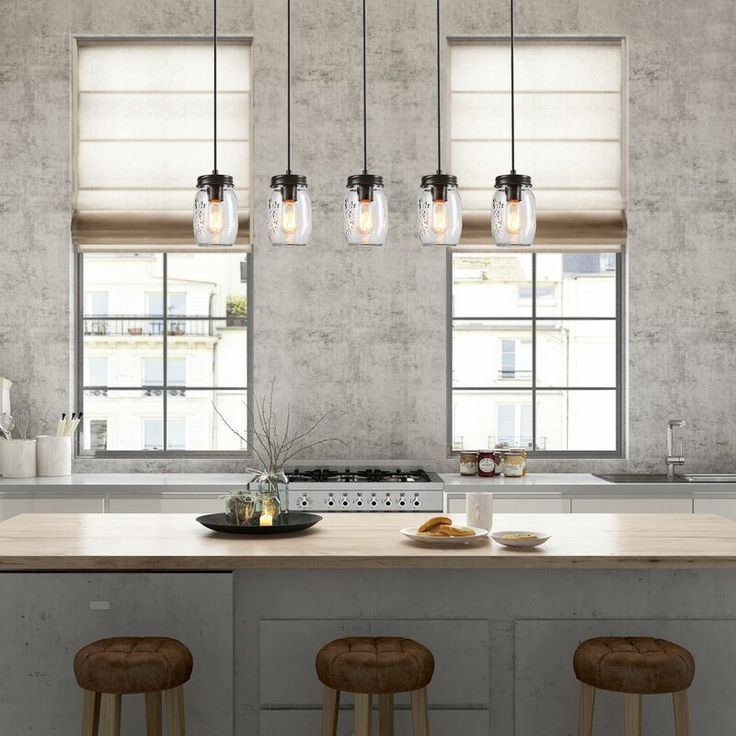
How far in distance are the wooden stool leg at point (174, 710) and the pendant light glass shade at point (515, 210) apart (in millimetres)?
1844

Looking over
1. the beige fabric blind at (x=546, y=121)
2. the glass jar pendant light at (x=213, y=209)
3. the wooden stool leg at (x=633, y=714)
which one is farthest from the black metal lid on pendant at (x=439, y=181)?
the beige fabric blind at (x=546, y=121)

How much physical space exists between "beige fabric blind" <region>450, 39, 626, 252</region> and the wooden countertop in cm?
287

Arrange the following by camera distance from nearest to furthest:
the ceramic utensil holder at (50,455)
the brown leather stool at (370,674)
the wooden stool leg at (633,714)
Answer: the brown leather stool at (370,674) < the wooden stool leg at (633,714) < the ceramic utensil holder at (50,455)

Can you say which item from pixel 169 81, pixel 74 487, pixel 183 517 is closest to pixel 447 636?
pixel 183 517

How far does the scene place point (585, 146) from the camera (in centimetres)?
582

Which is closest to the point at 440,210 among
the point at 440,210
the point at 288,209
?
the point at 440,210

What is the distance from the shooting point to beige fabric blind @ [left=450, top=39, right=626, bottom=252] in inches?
228

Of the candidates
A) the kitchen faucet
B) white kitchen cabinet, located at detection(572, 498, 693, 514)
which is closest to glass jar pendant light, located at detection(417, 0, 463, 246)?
white kitchen cabinet, located at detection(572, 498, 693, 514)

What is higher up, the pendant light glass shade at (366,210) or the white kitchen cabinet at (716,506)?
the pendant light glass shade at (366,210)

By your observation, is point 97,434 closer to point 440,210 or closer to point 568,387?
point 568,387

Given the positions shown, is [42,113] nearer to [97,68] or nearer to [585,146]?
[97,68]

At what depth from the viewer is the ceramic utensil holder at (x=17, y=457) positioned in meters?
5.29

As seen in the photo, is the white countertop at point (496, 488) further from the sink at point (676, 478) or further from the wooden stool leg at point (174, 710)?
the wooden stool leg at point (174, 710)

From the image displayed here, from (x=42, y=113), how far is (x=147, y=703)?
13.9ft
